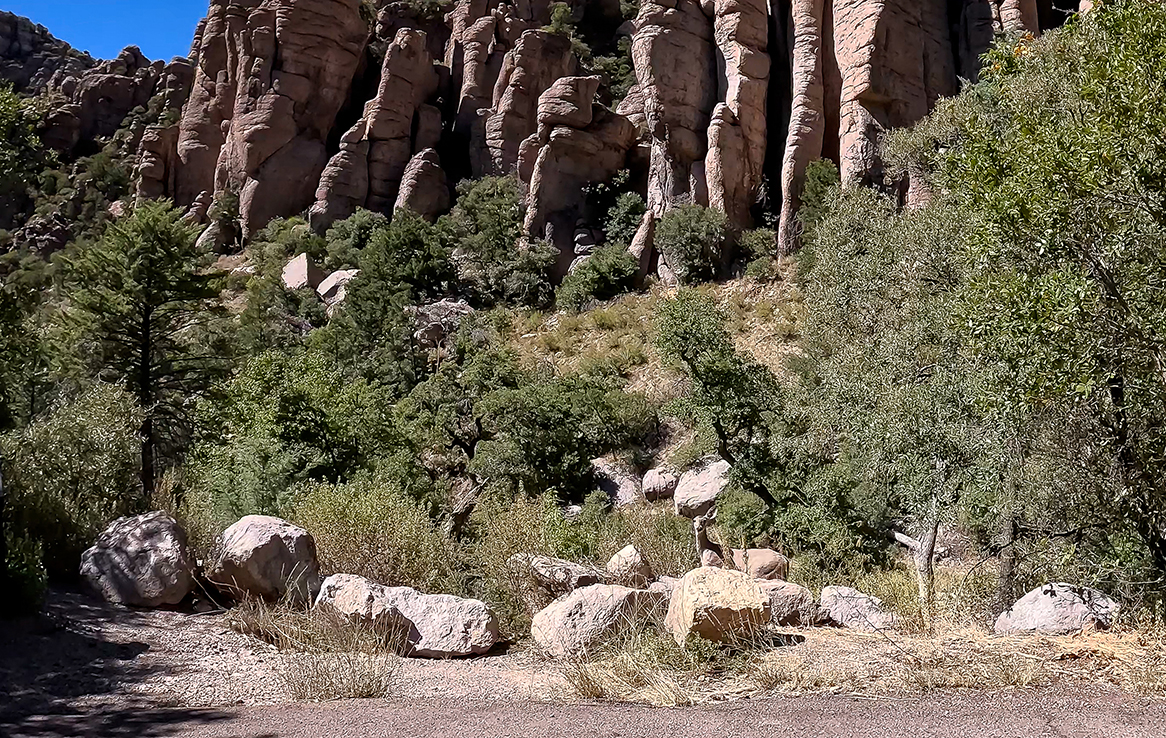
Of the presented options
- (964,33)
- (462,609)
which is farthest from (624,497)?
(964,33)

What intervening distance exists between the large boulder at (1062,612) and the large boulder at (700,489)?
33.2 ft

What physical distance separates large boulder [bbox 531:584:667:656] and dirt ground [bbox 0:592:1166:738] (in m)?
0.30

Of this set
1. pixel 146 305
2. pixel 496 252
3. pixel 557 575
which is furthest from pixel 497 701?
pixel 496 252

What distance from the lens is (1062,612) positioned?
781cm

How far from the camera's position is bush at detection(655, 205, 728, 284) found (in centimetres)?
3075

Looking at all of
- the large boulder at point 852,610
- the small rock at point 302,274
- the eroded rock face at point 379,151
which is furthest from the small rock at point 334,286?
the large boulder at point 852,610

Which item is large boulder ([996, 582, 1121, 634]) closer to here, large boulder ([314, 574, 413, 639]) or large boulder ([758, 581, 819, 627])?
large boulder ([758, 581, 819, 627])

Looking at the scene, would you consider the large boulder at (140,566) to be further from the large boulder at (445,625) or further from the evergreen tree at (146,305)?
the evergreen tree at (146,305)

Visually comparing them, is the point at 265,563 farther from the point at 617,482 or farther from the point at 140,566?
the point at 617,482

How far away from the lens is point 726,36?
110 ft

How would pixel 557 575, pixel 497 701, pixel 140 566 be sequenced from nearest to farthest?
pixel 497 701 < pixel 140 566 < pixel 557 575

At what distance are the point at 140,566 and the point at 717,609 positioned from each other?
6.58 metres

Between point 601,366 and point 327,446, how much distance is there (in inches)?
455

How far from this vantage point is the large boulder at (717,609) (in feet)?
22.4
